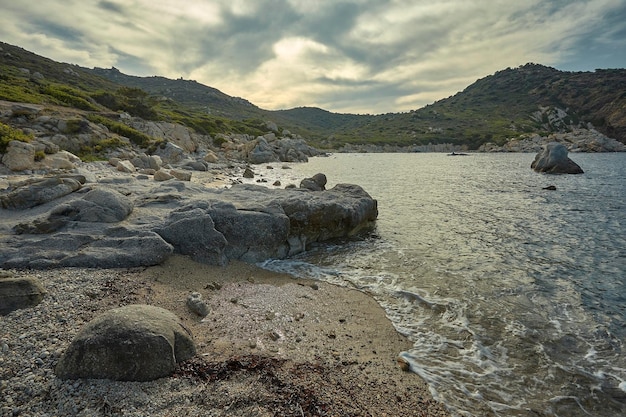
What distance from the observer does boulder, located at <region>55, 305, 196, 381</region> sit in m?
5.72

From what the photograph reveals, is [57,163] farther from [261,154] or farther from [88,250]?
[261,154]

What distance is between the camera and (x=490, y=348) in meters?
8.43

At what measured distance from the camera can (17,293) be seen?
24.8ft

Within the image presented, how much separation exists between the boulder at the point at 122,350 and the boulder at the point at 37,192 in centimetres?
1075

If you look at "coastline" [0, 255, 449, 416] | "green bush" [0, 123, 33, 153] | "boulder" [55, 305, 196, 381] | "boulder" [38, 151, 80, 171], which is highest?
"green bush" [0, 123, 33, 153]

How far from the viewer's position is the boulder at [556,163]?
49.9 meters

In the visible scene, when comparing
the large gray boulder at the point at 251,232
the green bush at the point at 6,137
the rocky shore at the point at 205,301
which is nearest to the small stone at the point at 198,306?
the rocky shore at the point at 205,301

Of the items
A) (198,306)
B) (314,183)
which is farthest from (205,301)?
(314,183)

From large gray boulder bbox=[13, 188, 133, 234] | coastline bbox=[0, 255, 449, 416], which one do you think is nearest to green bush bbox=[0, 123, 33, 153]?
large gray boulder bbox=[13, 188, 133, 234]

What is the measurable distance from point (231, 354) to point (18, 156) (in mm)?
26982

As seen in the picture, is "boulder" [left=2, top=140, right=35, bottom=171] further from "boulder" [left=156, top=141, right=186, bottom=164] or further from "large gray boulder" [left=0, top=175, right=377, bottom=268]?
"boulder" [left=156, top=141, right=186, bottom=164]

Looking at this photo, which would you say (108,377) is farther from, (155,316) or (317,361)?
(317,361)

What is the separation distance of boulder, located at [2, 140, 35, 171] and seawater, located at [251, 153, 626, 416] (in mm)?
22099

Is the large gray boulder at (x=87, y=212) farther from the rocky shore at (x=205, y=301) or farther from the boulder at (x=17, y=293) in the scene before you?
the boulder at (x=17, y=293)
